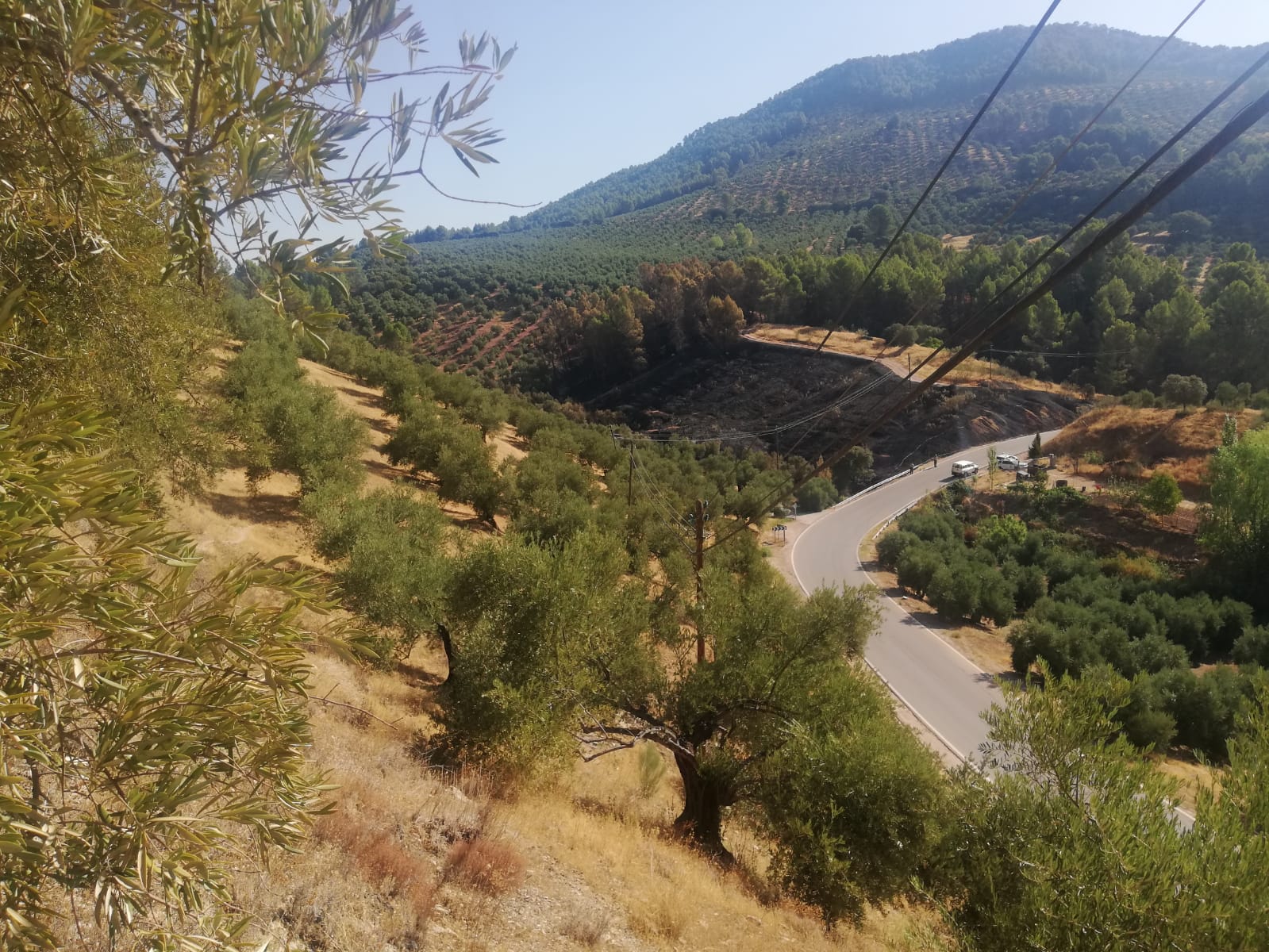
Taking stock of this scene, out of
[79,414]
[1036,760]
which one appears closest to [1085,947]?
[1036,760]

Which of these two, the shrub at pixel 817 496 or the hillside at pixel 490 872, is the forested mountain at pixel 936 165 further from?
the hillside at pixel 490 872

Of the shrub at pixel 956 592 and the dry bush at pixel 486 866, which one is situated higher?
the dry bush at pixel 486 866

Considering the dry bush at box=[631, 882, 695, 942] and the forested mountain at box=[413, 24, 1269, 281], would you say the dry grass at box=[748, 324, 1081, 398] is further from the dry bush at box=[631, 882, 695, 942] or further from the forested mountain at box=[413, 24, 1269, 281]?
the dry bush at box=[631, 882, 695, 942]

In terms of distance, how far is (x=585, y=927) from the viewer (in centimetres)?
621

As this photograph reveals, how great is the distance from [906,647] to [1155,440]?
2474 cm

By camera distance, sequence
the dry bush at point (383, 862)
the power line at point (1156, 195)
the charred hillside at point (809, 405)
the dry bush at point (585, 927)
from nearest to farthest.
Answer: the power line at point (1156, 195)
the dry bush at point (383, 862)
the dry bush at point (585, 927)
the charred hillside at point (809, 405)

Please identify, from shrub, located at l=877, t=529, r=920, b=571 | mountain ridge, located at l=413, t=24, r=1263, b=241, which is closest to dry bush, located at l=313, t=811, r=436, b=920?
shrub, located at l=877, t=529, r=920, b=571

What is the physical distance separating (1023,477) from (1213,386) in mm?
16609

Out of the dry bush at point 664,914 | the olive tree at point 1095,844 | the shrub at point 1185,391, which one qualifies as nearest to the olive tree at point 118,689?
the olive tree at point 1095,844

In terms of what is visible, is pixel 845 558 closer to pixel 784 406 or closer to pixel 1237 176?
pixel 784 406

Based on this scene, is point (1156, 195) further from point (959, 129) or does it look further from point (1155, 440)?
point (959, 129)

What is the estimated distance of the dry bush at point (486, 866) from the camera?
6.34 m

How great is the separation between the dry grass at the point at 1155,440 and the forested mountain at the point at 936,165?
45209mm

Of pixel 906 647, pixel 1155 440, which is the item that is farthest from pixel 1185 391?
pixel 906 647
